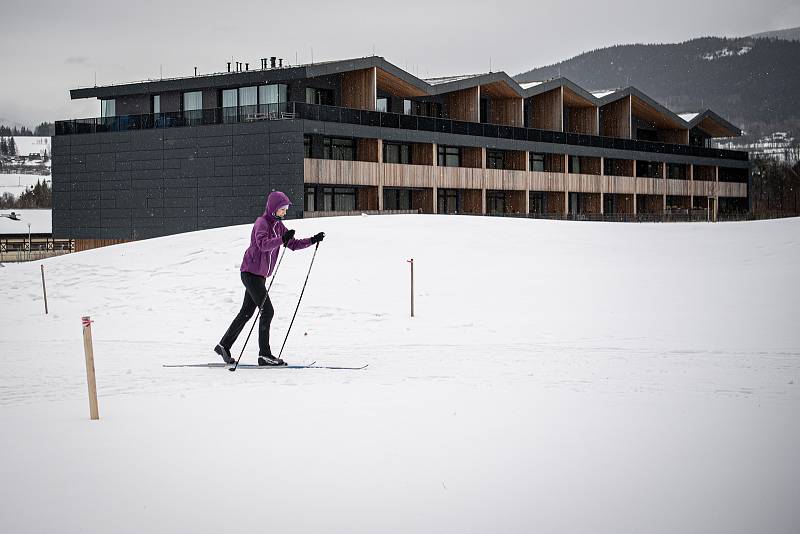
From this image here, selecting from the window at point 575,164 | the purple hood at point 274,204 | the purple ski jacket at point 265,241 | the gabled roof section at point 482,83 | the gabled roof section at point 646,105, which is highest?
the gabled roof section at point 646,105

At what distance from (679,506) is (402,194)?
42.8 m

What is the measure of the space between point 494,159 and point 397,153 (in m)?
7.54

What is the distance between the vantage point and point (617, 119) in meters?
62.3

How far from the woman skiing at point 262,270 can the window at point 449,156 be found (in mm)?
38503

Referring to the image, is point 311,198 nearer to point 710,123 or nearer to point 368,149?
point 368,149

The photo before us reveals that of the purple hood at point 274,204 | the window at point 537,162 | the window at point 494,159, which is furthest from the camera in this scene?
the window at point 537,162

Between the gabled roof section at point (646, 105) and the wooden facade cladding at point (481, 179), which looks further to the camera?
the gabled roof section at point (646, 105)

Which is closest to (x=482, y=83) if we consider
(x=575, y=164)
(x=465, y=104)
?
(x=465, y=104)

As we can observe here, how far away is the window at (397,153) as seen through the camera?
156 feet

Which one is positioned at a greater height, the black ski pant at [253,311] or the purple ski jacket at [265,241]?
the purple ski jacket at [265,241]

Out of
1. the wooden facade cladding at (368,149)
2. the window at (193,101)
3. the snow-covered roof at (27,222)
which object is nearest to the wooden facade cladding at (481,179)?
the wooden facade cladding at (368,149)

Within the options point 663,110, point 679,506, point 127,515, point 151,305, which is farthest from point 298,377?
point 663,110

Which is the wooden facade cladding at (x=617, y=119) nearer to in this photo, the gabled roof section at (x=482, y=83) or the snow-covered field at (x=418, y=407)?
the gabled roof section at (x=482, y=83)

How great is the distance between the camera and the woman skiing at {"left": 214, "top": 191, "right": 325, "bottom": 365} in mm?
11805
